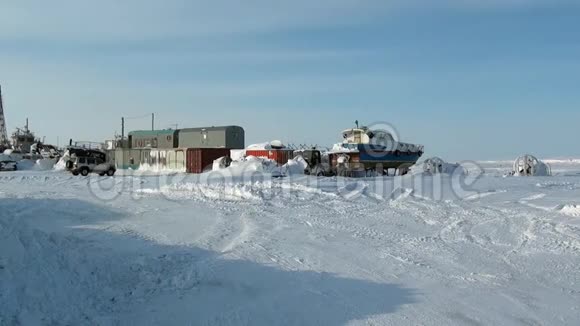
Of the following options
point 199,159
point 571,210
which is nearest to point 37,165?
point 199,159

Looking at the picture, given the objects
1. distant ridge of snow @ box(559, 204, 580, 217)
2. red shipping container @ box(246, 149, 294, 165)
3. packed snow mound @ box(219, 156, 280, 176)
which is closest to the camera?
distant ridge of snow @ box(559, 204, 580, 217)

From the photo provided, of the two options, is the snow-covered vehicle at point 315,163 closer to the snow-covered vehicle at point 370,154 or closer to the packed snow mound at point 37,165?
the snow-covered vehicle at point 370,154

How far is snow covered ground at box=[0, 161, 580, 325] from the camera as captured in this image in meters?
6.56

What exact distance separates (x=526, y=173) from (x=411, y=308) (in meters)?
31.1

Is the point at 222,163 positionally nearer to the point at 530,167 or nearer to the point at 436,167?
the point at 436,167

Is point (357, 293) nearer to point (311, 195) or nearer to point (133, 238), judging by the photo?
point (133, 238)

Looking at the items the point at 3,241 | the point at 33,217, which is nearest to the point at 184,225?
the point at 33,217

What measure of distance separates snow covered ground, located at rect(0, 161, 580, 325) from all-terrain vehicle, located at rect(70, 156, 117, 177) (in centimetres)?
2133

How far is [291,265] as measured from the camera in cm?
879

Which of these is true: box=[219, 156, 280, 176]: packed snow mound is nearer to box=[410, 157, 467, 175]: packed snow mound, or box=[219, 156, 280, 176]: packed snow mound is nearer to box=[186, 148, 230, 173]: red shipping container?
box=[186, 148, 230, 173]: red shipping container

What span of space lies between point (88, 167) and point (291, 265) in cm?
3139

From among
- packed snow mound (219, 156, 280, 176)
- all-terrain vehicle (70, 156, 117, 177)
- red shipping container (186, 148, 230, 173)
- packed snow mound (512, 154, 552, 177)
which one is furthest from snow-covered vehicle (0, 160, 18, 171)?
packed snow mound (512, 154, 552, 177)

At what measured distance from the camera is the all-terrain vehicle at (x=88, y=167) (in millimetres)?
36375

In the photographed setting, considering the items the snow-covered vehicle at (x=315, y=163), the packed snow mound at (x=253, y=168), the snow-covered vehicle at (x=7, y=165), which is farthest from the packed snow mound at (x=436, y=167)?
the snow-covered vehicle at (x=7, y=165)
